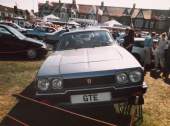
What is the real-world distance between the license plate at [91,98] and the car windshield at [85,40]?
2.11 meters

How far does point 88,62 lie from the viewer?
18.1ft

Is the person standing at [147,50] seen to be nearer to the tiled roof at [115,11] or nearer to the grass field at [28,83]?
the grass field at [28,83]

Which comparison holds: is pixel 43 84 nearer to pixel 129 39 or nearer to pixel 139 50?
pixel 129 39

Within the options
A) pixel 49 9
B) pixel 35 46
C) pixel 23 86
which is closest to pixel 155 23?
pixel 49 9

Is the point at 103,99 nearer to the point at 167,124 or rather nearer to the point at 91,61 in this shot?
the point at 91,61

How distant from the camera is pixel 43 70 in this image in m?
5.48

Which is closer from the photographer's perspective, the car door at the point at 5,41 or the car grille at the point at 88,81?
the car grille at the point at 88,81

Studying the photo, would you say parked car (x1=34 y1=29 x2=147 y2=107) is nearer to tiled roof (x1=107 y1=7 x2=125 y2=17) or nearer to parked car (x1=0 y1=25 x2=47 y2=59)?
parked car (x1=0 y1=25 x2=47 y2=59)

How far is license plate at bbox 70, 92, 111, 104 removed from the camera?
510 centimetres

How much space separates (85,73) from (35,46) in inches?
393

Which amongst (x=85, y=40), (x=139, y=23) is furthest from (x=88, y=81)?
(x=139, y=23)

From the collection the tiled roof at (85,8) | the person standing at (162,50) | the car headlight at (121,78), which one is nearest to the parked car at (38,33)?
the person standing at (162,50)

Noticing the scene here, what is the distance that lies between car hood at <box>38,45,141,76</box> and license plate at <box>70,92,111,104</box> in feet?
1.30

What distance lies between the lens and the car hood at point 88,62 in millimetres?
5227
